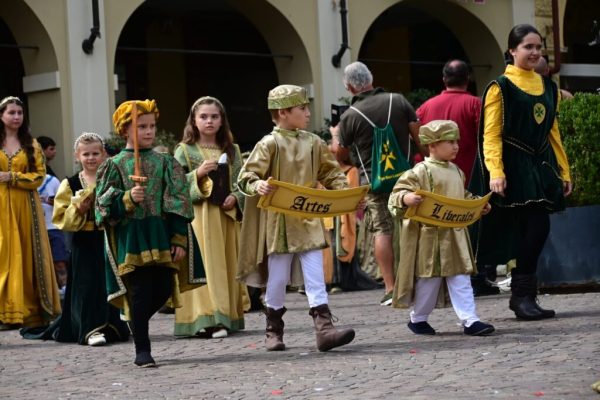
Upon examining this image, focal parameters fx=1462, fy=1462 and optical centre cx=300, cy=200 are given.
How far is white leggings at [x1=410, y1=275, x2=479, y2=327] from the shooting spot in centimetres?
898

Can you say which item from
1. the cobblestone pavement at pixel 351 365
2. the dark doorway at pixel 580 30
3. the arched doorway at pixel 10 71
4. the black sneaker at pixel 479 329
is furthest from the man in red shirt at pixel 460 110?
the dark doorway at pixel 580 30

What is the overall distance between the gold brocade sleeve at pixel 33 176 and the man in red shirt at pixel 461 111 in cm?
307

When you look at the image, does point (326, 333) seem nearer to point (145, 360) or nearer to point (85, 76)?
point (145, 360)

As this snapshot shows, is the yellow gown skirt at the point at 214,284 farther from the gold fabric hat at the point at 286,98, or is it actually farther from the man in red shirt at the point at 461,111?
the man in red shirt at the point at 461,111

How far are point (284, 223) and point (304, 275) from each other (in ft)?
1.08

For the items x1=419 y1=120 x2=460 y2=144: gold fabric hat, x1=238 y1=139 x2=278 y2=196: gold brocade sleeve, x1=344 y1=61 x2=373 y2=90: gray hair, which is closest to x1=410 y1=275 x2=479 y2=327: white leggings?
x1=419 y1=120 x2=460 y2=144: gold fabric hat

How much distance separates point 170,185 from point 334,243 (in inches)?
294

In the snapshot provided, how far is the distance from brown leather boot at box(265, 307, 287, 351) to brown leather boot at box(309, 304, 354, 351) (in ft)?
0.98

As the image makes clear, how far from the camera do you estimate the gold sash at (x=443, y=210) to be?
882cm

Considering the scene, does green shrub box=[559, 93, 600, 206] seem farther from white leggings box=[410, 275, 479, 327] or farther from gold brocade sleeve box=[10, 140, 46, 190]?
gold brocade sleeve box=[10, 140, 46, 190]

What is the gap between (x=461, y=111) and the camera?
11492 mm

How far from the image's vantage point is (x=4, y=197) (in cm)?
1117

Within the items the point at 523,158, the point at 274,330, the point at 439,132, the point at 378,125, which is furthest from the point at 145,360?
the point at 378,125

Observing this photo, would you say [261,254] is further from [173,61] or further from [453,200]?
[173,61]
